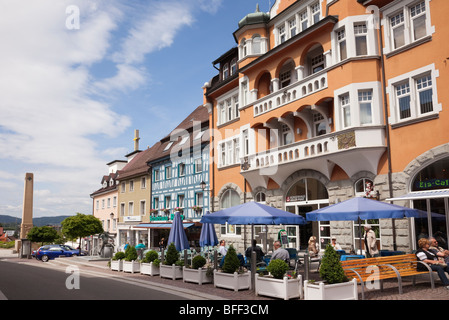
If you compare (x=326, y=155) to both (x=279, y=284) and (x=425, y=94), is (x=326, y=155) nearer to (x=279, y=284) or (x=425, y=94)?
(x=425, y=94)

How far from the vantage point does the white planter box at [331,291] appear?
9727 mm

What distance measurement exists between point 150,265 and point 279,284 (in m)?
7.71

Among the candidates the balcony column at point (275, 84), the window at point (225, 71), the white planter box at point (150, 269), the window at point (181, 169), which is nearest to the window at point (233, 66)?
the window at point (225, 71)

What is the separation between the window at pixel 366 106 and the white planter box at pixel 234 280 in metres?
8.39

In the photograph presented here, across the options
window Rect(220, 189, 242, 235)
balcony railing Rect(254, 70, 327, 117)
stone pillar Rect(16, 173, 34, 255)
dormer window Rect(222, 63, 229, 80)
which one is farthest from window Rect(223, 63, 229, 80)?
stone pillar Rect(16, 173, 34, 255)

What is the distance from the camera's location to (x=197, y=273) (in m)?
14.4

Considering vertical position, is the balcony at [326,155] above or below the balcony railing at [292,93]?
below

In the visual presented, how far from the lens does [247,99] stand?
24.0 metres

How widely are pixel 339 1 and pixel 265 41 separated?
6.21m

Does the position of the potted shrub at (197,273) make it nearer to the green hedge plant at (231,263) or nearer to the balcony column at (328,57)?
the green hedge plant at (231,263)

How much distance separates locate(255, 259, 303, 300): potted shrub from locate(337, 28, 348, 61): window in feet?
34.4

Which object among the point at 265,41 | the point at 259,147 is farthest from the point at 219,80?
the point at 259,147
